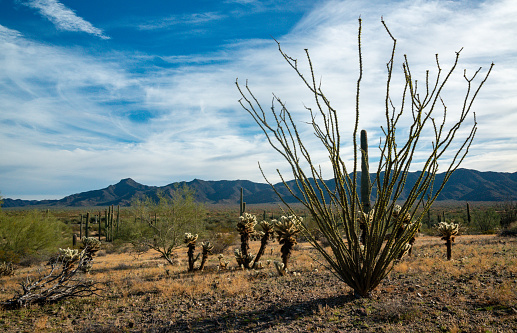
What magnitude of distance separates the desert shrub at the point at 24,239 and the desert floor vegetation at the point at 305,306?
709 cm

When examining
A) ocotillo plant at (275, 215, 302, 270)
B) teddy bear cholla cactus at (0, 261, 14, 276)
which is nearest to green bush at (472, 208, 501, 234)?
ocotillo plant at (275, 215, 302, 270)

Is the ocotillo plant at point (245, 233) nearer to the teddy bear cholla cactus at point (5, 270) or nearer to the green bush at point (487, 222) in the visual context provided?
the teddy bear cholla cactus at point (5, 270)

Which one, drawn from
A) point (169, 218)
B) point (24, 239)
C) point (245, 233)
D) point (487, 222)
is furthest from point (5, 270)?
point (487, 222)

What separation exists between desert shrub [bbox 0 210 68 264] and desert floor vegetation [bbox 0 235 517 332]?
279 inches

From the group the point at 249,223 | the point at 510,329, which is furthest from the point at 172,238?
the point at 510,329

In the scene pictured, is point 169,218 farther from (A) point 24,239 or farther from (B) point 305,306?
(B) point 305,306

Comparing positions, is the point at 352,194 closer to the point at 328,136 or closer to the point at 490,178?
the point at 328,136

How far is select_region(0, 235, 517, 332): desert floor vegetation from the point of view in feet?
14.8

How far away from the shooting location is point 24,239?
15125mm

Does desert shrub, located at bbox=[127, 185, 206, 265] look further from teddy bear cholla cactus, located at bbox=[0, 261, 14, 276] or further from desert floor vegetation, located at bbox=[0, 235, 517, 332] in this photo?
desert floor vegetation, located at bbox=[0, 235, 517, 332]

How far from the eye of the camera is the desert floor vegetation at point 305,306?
14.8 feet

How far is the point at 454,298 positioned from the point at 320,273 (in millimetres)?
3949

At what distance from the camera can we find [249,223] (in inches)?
456

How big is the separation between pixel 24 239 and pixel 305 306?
587 inches
